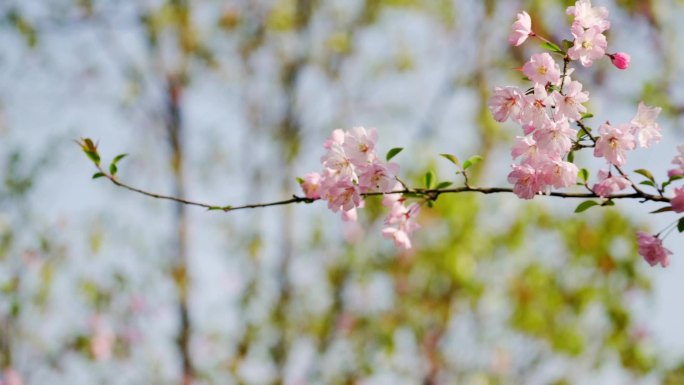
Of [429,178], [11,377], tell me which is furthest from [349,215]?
[11,377]

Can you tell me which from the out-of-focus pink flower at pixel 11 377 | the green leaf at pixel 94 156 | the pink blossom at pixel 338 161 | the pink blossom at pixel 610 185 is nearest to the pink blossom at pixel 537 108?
the pink blossom at pixel 610 185

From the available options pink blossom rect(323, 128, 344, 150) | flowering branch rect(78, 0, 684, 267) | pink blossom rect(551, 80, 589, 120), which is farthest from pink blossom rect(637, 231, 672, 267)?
pink blossom rect(323, 128, 344, 150)

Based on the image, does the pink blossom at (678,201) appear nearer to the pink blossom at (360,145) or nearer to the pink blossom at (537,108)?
Answer: the pink blossom at (537,108)

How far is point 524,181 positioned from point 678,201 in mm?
329

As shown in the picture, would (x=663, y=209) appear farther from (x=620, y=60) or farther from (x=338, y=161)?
(x=338, y=161)

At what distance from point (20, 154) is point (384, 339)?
3.06 metres

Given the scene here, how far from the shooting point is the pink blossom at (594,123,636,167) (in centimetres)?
170

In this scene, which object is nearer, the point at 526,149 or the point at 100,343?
the point at 526,149

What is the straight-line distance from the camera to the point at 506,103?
5.68 ft

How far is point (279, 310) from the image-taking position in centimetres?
668

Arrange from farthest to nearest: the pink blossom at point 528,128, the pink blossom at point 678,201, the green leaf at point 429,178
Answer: the green leaf at point 429,178, the pink blossom at point 528,128, the pink blossom at point 678,201

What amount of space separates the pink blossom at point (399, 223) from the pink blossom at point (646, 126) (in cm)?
60

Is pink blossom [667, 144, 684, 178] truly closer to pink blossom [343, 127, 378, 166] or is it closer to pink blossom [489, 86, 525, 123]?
pink blossom [489, 86, 525, 123]

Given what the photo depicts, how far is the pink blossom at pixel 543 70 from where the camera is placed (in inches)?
65.7
